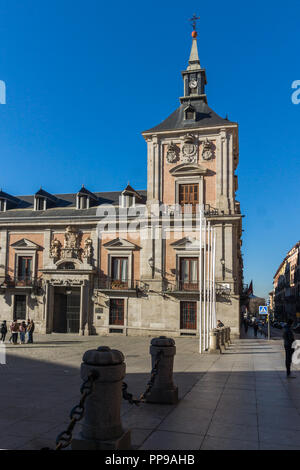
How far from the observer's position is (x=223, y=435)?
18.5ft

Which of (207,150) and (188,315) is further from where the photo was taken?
(207,150)

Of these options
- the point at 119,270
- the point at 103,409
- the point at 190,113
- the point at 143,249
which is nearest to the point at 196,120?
the point at 190,113

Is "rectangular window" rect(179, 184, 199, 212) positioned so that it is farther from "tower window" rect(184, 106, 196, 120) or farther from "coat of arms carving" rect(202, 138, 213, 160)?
"tower window" rect(184, 106, 196, 120)

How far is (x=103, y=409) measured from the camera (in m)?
4.62

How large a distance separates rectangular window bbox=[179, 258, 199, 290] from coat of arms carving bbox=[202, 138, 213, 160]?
25.5 feet

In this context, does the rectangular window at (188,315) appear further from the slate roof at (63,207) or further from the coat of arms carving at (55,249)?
the coat of arms carving at (55,249)

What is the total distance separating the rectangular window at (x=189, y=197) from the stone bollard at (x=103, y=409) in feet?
77.7

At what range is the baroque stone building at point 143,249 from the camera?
27000mm

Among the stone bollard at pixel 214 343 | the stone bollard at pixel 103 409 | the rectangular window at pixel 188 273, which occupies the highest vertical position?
the rectangular window at pixel 188 273

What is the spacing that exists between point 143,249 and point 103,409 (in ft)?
78.1

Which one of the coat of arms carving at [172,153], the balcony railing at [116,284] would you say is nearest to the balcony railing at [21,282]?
the balcony railing at [116,284]

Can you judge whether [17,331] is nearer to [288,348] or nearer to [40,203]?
[288,348]

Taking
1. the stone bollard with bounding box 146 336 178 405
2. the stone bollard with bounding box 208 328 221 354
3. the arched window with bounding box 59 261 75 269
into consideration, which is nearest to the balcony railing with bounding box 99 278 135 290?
the arched window with bounding box 59 261 75 269
